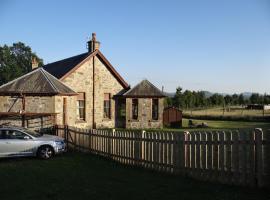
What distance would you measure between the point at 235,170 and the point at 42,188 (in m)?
4.78

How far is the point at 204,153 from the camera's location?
9.41 metres

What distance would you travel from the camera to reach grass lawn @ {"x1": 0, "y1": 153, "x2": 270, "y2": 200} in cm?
793

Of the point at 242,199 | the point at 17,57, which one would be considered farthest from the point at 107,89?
the point at 17,57

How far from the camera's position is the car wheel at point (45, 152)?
14305 millimetres

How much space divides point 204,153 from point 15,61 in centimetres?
8190

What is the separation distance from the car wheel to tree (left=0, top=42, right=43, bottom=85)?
65775mm

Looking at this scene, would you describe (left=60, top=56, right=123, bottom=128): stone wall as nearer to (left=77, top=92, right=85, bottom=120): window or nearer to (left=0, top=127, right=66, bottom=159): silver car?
(left=77, top=92, right=85, bottom=120): window

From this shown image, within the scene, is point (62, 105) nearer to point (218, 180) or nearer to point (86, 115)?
point (86, 115)

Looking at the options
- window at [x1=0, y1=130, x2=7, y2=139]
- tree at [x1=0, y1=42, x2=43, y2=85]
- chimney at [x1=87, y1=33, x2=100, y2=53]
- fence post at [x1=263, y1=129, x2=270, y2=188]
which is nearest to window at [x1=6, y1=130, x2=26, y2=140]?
window at [x1=0, y1=130, x2=7, y2=139]

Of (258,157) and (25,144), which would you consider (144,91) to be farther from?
(258,157)

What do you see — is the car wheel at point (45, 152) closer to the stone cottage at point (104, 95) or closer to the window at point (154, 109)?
the stone cottage at point (104, 95)

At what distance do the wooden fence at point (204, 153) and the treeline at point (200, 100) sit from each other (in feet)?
164

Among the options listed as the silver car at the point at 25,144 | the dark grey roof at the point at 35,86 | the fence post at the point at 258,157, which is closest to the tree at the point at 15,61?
the dark grey roof at the point at 35,86

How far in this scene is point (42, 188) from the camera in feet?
28.9
